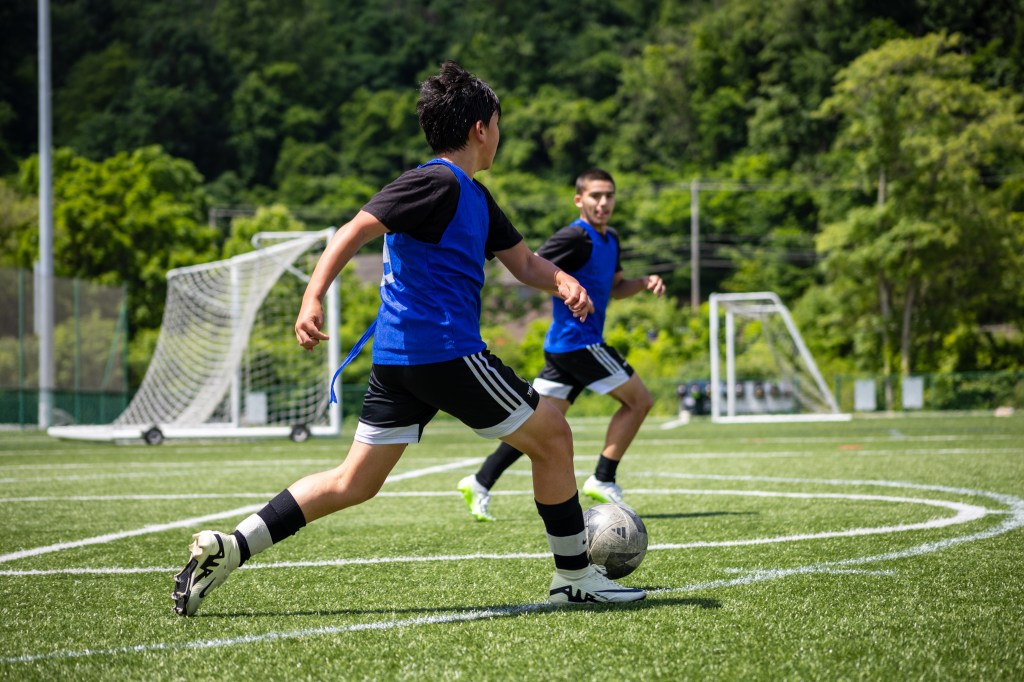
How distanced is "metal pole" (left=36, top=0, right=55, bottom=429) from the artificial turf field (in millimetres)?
15192

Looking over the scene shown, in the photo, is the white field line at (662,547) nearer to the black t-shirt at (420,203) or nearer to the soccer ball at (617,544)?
the soccer ball at (617,544)

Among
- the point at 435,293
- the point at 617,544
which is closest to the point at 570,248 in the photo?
the point at 617,544

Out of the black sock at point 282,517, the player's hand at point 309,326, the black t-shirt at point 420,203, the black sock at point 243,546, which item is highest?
the black t-shirt at point 420,203

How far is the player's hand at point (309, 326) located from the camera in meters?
3.63

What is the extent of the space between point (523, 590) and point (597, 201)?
136 inches

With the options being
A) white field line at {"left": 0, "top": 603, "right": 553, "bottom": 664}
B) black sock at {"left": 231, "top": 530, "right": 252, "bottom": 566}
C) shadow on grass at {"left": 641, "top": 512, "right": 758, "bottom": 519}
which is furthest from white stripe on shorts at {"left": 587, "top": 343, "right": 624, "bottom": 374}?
black sock at {"left": 231, "top": 530, "right": 252, "bottom": 566}

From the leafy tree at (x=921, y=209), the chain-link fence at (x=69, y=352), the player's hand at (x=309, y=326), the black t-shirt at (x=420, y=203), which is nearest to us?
the player's hand at (x=309, y=326)

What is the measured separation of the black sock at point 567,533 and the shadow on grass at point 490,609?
0.16 metres

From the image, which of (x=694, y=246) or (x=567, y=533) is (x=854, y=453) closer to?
(x=567, y=533)

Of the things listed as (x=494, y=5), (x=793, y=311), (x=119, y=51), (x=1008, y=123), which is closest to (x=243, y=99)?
(x=119, y=51)

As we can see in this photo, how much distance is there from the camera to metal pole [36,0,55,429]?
75.1 ft

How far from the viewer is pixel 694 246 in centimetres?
5272

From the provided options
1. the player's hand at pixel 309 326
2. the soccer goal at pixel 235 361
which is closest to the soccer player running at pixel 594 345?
the player's hand at pixel 309 326

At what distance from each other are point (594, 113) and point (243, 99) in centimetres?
2231
